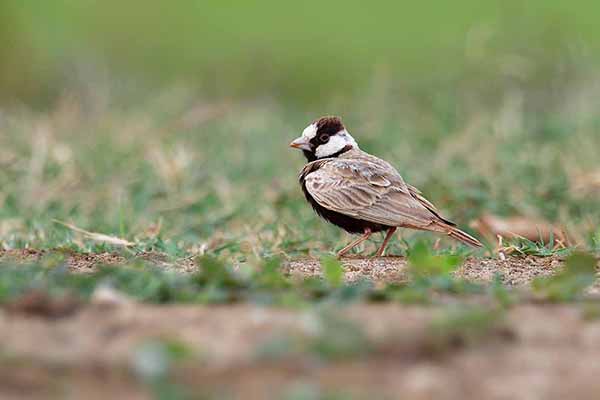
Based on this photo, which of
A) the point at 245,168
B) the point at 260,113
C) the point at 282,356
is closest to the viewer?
the point at 282,356

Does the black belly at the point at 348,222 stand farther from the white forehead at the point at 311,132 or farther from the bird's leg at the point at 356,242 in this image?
the white forehead at the point at 311,132

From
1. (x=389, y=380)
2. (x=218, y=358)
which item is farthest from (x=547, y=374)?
(x=218, y=358)

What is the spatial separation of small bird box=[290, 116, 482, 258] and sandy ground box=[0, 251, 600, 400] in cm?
237

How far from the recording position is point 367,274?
5141mm

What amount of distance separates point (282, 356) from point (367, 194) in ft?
10.3

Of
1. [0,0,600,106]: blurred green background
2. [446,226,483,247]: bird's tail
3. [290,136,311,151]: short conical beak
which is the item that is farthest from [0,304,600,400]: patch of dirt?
[0,0,600,106]: blurred green background

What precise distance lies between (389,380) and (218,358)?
477mm

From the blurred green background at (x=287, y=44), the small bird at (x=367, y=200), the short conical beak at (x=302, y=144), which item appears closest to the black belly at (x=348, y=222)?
the small bird at (x=367, y=200)

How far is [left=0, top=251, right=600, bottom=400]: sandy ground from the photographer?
301 centimetres

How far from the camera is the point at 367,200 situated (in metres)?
6.14

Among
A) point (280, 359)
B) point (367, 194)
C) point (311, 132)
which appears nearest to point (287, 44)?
point (311, 132)

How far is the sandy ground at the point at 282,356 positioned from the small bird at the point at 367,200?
7.77ft

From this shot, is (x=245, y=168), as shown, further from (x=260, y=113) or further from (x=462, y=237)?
(x=462, y=237)

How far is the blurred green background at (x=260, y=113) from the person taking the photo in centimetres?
761
